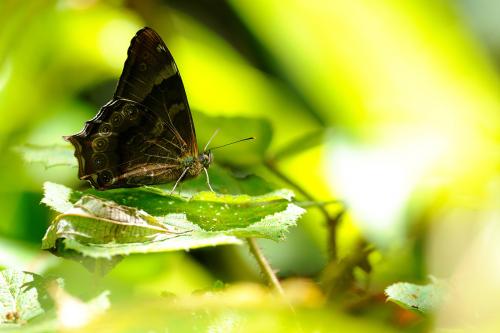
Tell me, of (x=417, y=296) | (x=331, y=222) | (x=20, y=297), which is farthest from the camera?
(x=331, y=222)

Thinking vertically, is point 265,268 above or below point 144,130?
below

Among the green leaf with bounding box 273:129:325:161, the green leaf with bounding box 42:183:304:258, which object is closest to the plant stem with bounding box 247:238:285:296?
the green leaf with bounding box 42:183:304:258

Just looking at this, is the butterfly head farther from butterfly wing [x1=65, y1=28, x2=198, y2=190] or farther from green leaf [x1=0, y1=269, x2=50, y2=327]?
green leaf [x1=0, y1=269, x2=50, y2=327]

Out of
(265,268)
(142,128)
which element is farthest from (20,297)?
(142,128)

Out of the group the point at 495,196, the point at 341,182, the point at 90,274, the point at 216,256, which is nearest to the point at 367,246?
the point at 341,182

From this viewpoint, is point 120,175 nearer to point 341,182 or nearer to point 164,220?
point 164,220

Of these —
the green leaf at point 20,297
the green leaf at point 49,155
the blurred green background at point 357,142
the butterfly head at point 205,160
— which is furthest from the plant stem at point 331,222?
the green leaf at point 20,297

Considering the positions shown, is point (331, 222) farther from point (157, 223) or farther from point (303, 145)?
point (157, 223)
